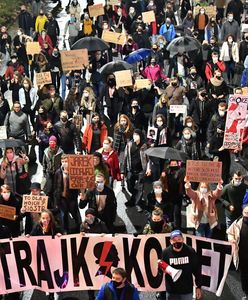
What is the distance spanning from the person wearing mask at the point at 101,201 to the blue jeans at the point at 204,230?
1.30m

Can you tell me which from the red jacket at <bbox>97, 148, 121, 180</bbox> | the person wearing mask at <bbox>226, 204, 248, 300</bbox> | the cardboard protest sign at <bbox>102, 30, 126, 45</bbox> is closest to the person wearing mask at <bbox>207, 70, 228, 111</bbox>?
the red jacket at <bbox>97, 148, 121, 180</bbox>

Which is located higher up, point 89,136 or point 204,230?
point 89,136

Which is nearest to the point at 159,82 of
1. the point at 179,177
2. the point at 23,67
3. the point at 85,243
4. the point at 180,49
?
the point at 180,49

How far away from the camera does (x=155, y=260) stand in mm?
9750

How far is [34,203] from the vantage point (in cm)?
1039

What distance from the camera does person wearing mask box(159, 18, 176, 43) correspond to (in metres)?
22.0

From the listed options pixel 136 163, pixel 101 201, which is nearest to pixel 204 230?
pixel 101 201

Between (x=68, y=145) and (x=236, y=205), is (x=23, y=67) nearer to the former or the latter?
(x=68, y=145)

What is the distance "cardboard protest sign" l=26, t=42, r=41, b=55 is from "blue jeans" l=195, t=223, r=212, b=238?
1005cm

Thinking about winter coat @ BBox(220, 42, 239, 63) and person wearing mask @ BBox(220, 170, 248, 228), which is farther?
winter coat @ BBox(220, 42, 239, 63)

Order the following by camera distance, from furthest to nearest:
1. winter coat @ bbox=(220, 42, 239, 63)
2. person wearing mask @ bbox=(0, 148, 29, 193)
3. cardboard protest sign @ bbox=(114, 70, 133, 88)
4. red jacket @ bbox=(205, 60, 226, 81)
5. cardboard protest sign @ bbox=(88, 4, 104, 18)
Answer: cardboard protest sign @ bbox=(88, 4, 104, 18) → winter coat @ bbox=(220, 42, 239, 63) → red jacket @ bbox=(205, 60, 226, 81) → cardboard protest sign @ bbox=(114, 70, 133, 88) → person wearing mask @ bbox=(0, 148, 29, 193)

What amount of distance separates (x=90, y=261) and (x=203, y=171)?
2.23m

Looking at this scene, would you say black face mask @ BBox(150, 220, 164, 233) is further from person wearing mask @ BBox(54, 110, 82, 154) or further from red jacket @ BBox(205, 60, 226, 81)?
red jacket @ BBox(205, 60, 226, 81)

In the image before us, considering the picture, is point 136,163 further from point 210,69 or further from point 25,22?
point 25,22
